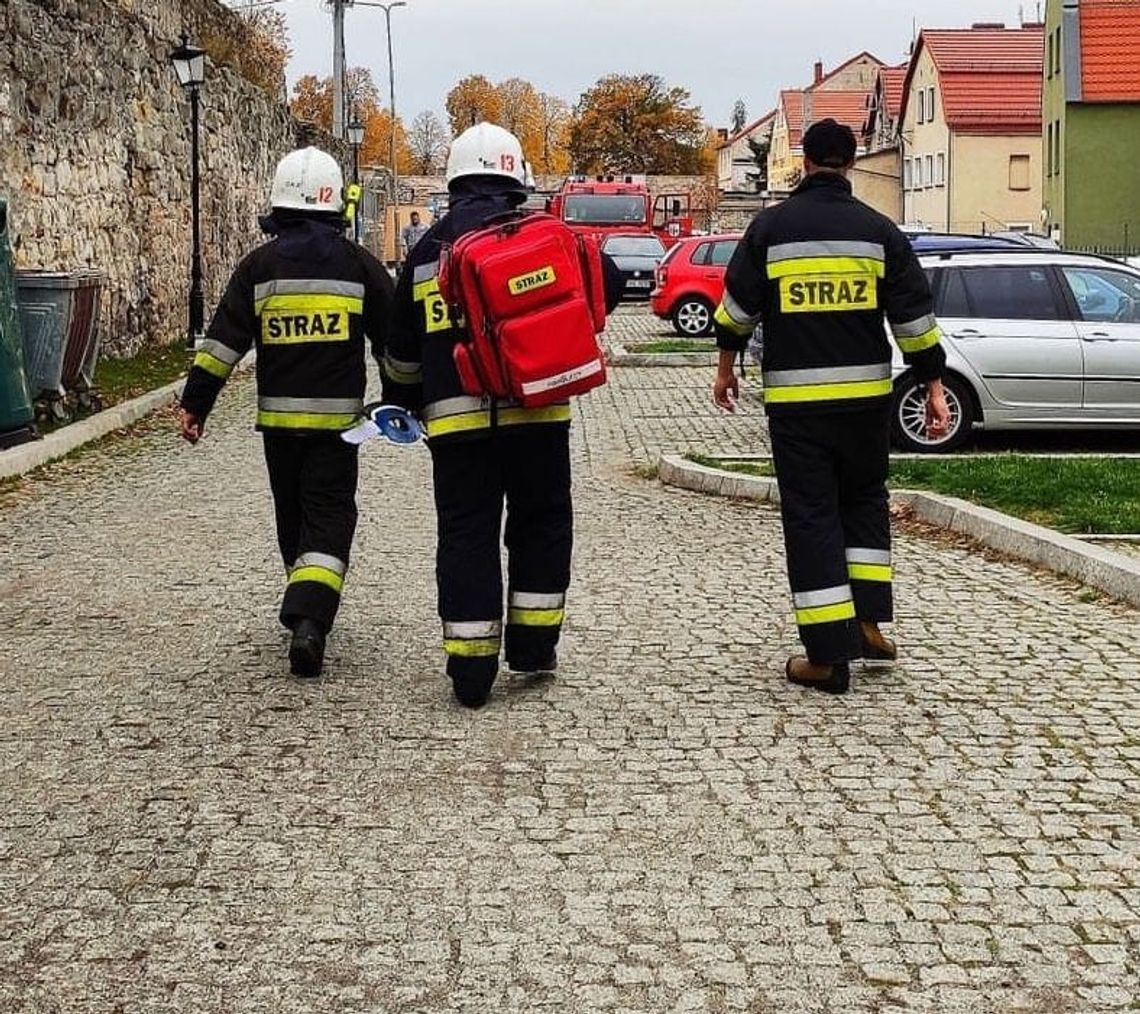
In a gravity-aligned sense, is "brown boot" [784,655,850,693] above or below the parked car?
Answer: below

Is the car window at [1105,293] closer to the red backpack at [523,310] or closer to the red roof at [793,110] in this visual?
the red backpack at [523,310]

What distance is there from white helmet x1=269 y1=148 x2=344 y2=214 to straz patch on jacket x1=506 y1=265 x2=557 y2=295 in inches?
50.9

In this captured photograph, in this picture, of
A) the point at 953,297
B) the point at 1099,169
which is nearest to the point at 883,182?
the point at 1099,169

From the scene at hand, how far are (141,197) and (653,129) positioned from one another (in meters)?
95.3

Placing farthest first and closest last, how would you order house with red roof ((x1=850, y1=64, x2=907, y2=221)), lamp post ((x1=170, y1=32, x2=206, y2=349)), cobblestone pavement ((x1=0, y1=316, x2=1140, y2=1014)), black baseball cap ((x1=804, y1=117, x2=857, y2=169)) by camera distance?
house with red roof ((x1=850, y1=64, x2=907, y2=221)) → lamp post ((x1=170, y1=32, x2=206, y2=349)) → black baseball cap ((x1=804, y1=117, x2=857, y2=169)) → cobblestone pavement ((x1=0, y1=316, x2=1140, y2=1014))

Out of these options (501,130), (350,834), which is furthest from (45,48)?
(350,834)

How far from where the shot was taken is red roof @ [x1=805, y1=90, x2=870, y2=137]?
3978 inches

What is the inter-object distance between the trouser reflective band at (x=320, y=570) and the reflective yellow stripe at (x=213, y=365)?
759 millimetres

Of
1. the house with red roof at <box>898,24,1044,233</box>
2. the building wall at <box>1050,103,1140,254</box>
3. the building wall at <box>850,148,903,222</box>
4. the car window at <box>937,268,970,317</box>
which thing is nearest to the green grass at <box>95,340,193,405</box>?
the car window at <box>937,268,970,317</box>

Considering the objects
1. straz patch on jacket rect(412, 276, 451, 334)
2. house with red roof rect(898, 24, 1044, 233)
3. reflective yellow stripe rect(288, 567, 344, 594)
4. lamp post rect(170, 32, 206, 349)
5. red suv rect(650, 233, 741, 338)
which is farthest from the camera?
house with red roof rect(898, 24, 1044, 233)

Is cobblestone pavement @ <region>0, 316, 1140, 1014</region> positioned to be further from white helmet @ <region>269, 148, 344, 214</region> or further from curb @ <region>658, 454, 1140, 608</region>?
white helmet @ <region>269, 148, 344, 214</region>

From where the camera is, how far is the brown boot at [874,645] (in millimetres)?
7027

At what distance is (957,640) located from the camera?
25.2 ft

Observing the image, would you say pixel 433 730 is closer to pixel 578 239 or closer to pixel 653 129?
pixel 578 239
